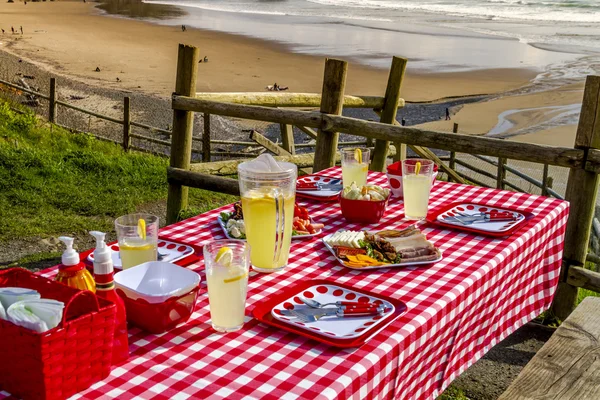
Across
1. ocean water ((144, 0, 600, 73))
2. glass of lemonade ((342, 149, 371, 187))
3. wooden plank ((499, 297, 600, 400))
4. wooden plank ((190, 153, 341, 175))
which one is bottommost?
wooden plank ((190, 153, 341, 175))

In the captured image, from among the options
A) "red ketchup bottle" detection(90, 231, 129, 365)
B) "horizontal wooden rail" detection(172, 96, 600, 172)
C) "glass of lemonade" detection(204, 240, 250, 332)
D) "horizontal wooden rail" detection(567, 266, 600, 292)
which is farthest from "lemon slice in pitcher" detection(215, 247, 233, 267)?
"horizontal wooden rail" detection(567, 266, 600, 292)

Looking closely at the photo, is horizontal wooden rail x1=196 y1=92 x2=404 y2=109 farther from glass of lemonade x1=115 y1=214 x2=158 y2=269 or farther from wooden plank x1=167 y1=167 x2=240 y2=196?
glass of lemonade x1=115 y1=214 x2=158 y2=269

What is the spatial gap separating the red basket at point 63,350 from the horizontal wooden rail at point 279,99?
385 centimetres

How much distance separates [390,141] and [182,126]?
151cm

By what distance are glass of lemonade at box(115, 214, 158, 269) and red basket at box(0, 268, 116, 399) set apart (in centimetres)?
49

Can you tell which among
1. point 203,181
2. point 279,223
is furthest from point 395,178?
point 203,181

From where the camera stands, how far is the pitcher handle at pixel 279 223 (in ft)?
7.20

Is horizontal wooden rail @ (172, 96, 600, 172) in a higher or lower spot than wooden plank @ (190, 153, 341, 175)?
higher

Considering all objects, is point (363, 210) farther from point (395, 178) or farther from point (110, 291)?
point (110, 291)

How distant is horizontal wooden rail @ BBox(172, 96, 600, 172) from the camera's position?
406 centimetres

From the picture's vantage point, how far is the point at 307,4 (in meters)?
39.2

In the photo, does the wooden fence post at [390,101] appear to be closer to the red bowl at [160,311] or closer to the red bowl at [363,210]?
the red bowl at [363,210]

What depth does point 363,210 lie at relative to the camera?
2.82m

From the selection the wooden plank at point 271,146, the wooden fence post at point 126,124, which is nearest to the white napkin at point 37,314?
the wooden plank at point 271,146
